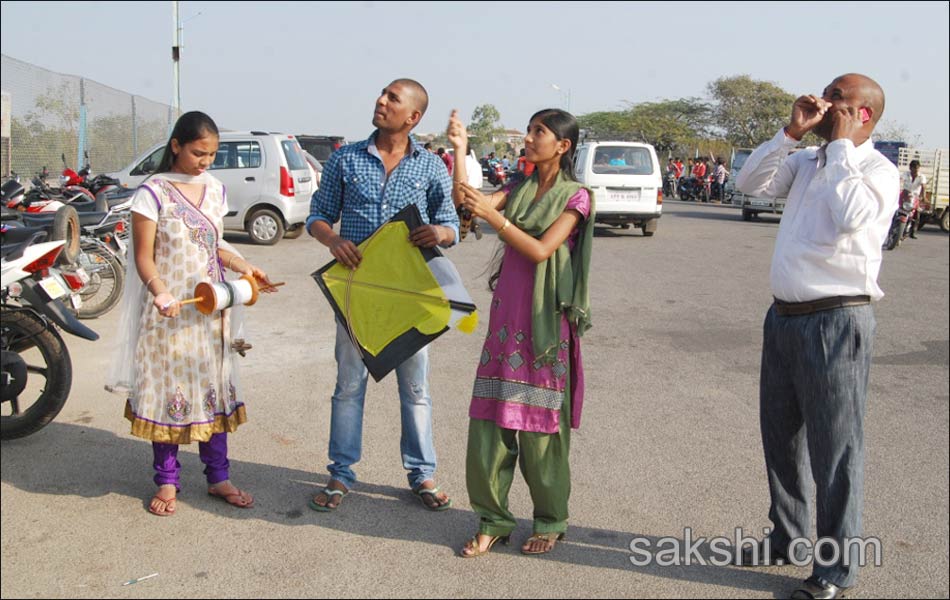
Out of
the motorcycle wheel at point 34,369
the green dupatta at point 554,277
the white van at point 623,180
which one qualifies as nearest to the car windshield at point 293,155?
the white van at point 623,180

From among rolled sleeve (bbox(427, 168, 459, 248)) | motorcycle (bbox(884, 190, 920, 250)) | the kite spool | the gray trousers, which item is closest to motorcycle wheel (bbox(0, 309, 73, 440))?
the kite spool

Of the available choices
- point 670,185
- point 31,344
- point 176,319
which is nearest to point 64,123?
point 31,344

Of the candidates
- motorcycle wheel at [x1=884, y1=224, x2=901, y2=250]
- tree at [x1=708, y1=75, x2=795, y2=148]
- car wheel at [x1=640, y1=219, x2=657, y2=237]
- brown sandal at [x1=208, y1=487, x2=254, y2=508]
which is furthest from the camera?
tree at [x1=708, y1=75, x2=795, y2=148]

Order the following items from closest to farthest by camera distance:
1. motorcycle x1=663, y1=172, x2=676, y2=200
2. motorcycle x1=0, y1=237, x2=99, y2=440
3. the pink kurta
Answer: the pink kurta → motorcycle x1=0, y1=237, x2=99, y2=440 → motorcycle x1=663, y1=172, x2=676, y2=200

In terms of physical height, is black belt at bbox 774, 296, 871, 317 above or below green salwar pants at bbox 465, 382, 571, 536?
above

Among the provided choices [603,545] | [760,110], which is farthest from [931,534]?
[760,110]

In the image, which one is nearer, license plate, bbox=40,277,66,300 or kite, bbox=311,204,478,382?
kite, bbox=311,204,478,382

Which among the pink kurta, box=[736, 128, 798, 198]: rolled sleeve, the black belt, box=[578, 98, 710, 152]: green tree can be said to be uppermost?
box=[578, 98, 710, 152]: green tree

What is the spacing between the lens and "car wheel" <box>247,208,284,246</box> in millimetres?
13391

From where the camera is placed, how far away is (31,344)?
4.66 m

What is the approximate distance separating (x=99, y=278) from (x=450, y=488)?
5241 millimetres

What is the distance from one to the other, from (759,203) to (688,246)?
736 centimetres

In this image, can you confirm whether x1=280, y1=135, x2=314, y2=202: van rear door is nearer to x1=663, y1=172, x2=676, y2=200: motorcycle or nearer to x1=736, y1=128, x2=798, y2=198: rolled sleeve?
x1=736, y1=128, x2=798, y2=198: rolled sleeve

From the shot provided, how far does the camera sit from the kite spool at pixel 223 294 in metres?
3.56
